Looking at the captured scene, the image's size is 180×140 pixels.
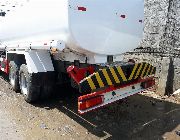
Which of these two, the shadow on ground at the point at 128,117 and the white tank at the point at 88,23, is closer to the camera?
the white tank at the point at 88,23

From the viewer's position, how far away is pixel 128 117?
19.6ft

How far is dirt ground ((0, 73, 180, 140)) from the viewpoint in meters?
5.10

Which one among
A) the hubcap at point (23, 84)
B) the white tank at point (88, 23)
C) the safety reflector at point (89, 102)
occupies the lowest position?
the hubcap at point (23, 84)

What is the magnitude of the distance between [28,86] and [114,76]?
2.41 meters

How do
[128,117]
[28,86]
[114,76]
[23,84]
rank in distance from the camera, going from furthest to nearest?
[23,84] → [28,86] → [128,117] → [114,76]

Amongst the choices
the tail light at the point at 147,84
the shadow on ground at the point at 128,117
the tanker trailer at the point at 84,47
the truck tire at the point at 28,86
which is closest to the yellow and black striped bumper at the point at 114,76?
the tanker trailer at the point at 84,47

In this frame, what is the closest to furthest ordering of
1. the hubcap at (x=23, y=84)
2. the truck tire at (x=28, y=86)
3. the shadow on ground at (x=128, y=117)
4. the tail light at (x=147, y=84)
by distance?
the shadow on ground at (x=128, y=117) < the tail light at (x=147, y=84) < the truck tire at (x=28, y=86) < the hubcap at (x=23, y=84)

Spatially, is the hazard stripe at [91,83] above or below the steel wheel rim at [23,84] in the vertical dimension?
above

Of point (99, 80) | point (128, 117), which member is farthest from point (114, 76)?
point (128, 117)

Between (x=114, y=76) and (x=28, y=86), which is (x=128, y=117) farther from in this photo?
(x=28, y=86)

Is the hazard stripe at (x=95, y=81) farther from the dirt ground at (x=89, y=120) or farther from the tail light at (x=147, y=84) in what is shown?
the tail light at (x=147, y=84)

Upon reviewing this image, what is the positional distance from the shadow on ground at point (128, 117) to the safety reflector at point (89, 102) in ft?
1.99

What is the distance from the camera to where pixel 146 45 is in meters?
8.73

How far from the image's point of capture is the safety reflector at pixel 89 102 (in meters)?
4.87
